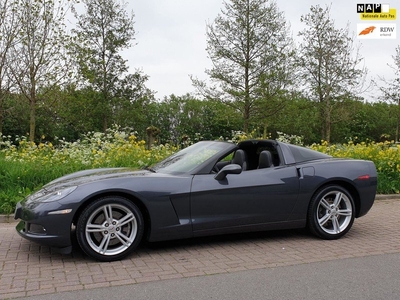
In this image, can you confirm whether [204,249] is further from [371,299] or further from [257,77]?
[257,77]

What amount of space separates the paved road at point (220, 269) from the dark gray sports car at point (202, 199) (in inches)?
9.1

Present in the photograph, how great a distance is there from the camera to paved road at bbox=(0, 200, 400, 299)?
3.62m

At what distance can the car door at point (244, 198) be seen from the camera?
4742 mm

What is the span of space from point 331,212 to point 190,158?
6.28 ft

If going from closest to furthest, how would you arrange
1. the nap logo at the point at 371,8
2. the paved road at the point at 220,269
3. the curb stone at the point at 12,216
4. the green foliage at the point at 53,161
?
the paved road at the point at 220,269
the curb stone at the point at 12,216
the green foliage at the point at 53,161
the nap logo at the point at 371,8

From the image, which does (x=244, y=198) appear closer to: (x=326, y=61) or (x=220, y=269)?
(x=220, y=269)

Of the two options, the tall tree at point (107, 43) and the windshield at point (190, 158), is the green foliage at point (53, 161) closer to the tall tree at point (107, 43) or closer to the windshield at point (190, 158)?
the windshield at point (190, 158)

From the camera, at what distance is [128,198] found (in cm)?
455

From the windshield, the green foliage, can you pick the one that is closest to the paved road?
the windshield

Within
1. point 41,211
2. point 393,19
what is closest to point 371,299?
point 41,211

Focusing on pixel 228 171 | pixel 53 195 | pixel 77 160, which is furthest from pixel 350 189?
pixel 77 160

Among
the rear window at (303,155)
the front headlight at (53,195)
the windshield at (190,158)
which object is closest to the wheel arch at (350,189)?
the rear window at (303,155)

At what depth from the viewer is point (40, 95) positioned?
15.5 meters

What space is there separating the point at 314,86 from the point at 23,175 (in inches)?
787
